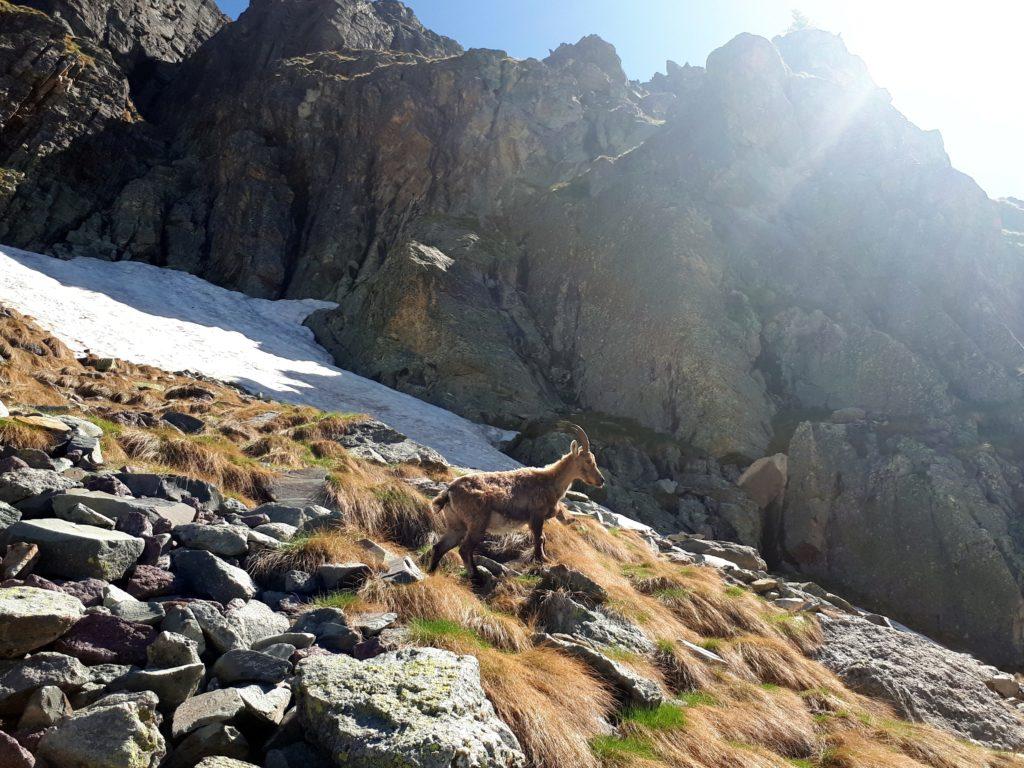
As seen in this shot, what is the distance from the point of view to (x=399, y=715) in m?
4.52

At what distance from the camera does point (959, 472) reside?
93.9ft

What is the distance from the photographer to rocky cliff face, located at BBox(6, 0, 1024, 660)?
113 feet

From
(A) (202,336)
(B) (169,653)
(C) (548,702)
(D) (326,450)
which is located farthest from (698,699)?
(A) (202,336)

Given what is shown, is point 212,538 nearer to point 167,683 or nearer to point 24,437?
point 167,683

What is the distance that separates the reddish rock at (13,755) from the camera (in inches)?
144

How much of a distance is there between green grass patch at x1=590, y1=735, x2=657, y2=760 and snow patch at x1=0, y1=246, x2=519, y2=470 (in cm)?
2084

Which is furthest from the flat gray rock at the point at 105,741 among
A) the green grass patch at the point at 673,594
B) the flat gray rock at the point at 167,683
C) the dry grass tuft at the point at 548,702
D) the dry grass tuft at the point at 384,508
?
the green grass patch at the point at 673,594

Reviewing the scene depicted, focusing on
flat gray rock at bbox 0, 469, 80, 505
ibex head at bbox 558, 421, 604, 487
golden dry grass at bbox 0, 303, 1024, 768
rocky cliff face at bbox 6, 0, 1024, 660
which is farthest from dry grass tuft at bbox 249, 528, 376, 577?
rocky cliff face at bbox 6, 0, 1024, 660

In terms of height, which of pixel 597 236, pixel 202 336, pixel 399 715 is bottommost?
pixel 202 336

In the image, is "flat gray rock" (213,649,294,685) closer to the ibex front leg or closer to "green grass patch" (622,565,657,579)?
the ibex front leg

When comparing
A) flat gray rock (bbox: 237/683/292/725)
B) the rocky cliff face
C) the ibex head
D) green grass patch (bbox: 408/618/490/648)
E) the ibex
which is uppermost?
the rocky cliff face

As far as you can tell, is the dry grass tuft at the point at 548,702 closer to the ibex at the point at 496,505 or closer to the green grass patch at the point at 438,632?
the green grass patch at the point at 438,632

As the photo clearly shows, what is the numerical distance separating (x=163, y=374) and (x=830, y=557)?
28.0m

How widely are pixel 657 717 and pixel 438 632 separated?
221cm
